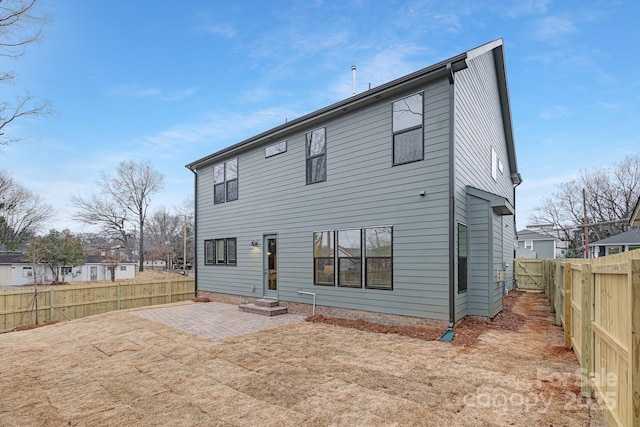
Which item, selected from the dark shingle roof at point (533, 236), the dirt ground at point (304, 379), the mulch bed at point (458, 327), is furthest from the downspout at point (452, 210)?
the dark shingle roof at point (533, 236)

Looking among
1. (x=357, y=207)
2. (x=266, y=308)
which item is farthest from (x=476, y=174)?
(x=266, y=308)

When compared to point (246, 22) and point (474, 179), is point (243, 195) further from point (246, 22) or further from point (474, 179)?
point (474, 179)

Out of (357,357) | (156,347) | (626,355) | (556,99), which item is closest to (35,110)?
(156,347)

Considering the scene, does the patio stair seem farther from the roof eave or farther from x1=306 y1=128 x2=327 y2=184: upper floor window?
the roof eave

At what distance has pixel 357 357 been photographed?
5402 millimetres

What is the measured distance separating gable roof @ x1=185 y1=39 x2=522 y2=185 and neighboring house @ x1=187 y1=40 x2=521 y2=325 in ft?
0.12

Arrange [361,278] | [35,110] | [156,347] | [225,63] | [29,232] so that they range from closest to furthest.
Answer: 1. [35,110]
2. [156,347]
3. [361,278]
4. [225,63]
5. [29,232]

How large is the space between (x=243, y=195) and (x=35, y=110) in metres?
6.81

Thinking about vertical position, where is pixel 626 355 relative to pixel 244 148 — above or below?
below

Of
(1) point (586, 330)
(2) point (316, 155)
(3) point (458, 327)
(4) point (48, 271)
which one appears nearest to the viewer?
(1) point (586, 330)

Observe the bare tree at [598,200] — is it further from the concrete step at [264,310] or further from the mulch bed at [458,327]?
the concrete step at [264,310]

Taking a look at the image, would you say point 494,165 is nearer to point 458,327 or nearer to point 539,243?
point 458,327

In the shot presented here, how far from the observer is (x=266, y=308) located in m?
9.55

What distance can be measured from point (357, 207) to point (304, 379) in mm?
4601
